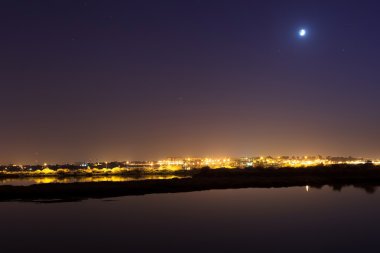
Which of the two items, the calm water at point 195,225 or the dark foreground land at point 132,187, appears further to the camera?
the dark foreground land at point 132,187

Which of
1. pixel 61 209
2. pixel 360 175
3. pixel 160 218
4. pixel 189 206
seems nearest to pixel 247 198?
pixel 189 206

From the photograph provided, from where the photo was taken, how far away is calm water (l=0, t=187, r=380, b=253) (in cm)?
1747

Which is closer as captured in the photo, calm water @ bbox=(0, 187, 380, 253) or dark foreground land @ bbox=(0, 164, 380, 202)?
calm water @ bbox=(0, 187, 380, 253)

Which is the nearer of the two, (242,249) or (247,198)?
(242,249)

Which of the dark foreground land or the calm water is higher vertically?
the dark foreground land

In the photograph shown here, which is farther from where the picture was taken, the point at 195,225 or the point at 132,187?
the point at 132,187

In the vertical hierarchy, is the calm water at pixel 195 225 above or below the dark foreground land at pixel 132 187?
below

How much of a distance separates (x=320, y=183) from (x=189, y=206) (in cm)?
2648

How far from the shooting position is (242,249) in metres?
16.8

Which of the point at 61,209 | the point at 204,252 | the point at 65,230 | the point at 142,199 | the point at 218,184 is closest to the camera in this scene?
the point at 204,252

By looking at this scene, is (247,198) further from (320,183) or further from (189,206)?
(320,183)

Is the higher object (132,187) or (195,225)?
(132,187)

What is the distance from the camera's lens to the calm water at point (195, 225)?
1747 centimetres

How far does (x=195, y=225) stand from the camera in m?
22.6
